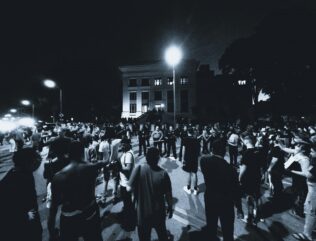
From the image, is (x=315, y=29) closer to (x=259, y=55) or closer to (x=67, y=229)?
(x=259, y=55)

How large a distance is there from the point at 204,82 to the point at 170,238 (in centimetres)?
5196

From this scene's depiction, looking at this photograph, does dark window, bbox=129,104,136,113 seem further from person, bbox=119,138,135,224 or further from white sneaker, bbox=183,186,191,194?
person, bbox=119,138,135,224

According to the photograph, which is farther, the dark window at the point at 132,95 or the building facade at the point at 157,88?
the dark window at the point at 132,95

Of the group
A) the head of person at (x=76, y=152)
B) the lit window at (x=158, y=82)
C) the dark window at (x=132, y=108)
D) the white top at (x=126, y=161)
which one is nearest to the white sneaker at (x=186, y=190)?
the white top at (x=126, y=161)

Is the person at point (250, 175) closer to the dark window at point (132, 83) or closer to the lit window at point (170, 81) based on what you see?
the lit window at point (170, 81)

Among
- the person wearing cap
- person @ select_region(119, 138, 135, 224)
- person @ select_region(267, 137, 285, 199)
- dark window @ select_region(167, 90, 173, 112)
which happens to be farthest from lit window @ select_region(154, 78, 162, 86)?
person @ select_region(119, 138, 135, 224)

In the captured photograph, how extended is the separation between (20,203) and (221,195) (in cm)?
292

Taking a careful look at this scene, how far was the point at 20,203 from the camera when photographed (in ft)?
8.46

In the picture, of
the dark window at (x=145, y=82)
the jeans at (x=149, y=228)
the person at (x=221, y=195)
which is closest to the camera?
the jeans at (x=149, y=228)

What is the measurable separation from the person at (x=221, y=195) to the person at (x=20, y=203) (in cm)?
264

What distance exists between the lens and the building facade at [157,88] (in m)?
49.3

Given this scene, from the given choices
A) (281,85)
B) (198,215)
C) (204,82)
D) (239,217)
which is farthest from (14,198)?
(204,82)

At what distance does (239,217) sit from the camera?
5.03m

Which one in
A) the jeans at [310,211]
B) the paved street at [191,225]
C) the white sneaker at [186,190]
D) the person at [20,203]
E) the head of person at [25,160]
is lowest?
the paved street at [191,225]
